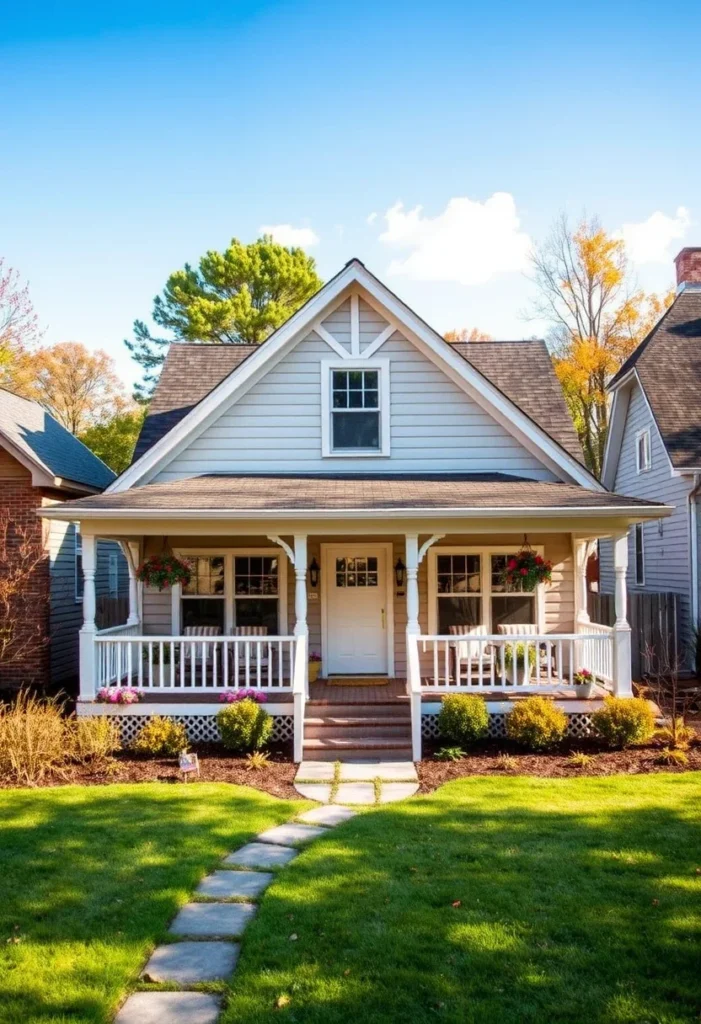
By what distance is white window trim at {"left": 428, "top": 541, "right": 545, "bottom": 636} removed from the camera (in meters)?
12.9

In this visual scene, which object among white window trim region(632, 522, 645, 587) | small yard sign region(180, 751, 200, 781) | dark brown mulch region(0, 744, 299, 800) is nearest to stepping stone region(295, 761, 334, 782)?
dark brown mulch region(0, 744, 299, 800)

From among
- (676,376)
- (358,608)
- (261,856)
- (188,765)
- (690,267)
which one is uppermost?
(690,267)

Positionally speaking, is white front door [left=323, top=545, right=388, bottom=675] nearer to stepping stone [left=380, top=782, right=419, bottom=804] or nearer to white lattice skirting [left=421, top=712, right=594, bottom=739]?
white lattice skirting [left=421, top=712, right=594, bottom=739]

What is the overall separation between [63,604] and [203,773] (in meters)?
7.66

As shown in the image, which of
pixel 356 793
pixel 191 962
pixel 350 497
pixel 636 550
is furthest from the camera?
pixel 636 550

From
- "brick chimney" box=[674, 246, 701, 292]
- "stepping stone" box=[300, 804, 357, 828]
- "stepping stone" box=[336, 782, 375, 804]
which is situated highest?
"brick chimney" box=[674, 246, 701, 292]

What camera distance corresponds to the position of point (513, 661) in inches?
428

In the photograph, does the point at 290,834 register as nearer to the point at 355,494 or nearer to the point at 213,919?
the point at 213,919

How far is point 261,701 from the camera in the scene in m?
10.8

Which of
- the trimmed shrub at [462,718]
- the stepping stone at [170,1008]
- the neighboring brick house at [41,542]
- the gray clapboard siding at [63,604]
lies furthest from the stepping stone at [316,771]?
the gray clapboard siding at [63,604]

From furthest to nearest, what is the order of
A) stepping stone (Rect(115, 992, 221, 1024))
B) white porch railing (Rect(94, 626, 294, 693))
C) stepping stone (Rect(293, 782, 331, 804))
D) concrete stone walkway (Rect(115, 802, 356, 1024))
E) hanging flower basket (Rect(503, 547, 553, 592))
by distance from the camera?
hanging flower basket (Rect(503, 547, 553, 592)) < white porch railing (Rect(94, 626, 294, 693)) < stepping stone (Rect(293, 782, 331, 804)) < concrete stone walkway (Rect(115, 802, 356, 1024)) < stepping stone (Rect(115, 992, 221, 1024))

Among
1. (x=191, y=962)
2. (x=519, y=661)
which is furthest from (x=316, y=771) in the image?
(x=191, y=962)

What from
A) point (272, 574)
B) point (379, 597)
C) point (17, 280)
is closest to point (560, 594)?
point (379, 597)

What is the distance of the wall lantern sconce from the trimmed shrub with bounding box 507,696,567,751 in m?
3.30
